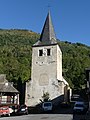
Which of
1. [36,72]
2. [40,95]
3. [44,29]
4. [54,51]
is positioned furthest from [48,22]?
[40,95]

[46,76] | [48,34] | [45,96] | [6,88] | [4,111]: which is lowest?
[4,111]

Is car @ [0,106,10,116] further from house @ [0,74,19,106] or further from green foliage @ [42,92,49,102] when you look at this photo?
green foliage @ [42,92,49,102]

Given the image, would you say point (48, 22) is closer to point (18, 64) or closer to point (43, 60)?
point (43, 60)

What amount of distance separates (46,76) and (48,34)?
936 centimetres

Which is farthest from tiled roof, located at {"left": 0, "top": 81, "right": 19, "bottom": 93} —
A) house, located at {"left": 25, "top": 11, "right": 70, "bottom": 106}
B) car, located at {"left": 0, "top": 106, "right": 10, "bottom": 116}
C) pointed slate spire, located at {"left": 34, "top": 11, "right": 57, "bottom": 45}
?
pointed slate spire, located at {"left": 34, "top": 11, "right": 57, "bottom": 45}

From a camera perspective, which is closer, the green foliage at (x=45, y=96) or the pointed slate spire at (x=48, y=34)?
the green foliage at (x=45, y=96)

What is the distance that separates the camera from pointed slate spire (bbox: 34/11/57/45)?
52.2 metres

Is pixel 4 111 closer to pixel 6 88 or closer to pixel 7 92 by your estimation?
pixel 7 92

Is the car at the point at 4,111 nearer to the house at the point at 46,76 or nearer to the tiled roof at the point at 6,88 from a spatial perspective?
the tiled roof at the point at 6,88

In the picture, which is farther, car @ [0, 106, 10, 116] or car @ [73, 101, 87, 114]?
car @ [73, 101, 87, 114]

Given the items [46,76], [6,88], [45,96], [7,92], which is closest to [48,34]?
[46,76]

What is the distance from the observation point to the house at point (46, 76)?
4819 centimetres

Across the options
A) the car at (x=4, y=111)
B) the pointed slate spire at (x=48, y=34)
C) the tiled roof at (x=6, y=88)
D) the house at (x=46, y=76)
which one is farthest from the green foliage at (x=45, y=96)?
the car at (x=4, y=111)

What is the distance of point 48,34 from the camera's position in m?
53.3
